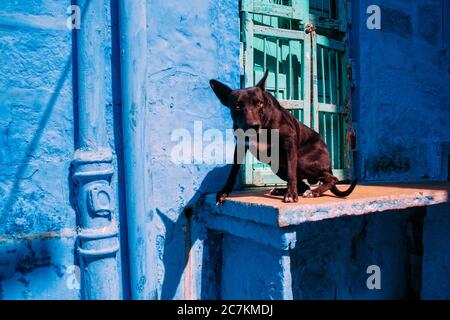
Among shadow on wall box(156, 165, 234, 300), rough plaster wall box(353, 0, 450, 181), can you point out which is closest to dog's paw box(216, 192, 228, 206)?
shadow on wall box(156, 165, 234, 300)

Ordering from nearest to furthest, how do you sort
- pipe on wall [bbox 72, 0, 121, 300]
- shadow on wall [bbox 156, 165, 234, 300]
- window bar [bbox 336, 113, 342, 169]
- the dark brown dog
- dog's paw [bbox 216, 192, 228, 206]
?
the dark brown dog
pipe on wall [bbox 72, 0, 121, 300]
dog's paw [bbox 216, 192, 228, 206]
shadow on wall [bbox 156, 165, 234, 300]
window bar [bbox 336, 113, 342, 169]

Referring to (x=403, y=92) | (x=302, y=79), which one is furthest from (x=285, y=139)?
(x=403, y=92)

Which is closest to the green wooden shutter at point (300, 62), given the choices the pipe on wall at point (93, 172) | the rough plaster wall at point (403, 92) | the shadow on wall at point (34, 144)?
the rough plaster wall at point (403, 92)

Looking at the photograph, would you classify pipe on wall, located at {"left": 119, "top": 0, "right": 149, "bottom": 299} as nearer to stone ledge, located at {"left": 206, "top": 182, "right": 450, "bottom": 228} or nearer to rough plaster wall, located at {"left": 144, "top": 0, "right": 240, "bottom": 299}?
rough plaster wall, located at {"left": 144, "top": 0, "right": 240, "bottom": 299}

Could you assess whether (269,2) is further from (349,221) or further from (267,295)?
(267,295)

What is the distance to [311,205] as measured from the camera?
2512mm

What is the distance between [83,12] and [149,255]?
1882 millimetres

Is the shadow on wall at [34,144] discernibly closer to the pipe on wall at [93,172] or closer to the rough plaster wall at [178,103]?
the pipe on wall at [93,172]

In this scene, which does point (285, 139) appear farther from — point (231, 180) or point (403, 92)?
point (403, 92)

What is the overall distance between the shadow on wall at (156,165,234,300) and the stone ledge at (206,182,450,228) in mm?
132

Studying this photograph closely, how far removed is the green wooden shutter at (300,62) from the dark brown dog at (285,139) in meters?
0.63

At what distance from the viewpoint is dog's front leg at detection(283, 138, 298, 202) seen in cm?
262

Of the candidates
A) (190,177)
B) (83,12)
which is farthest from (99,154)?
(83,12)

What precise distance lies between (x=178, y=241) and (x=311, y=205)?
1.22m
